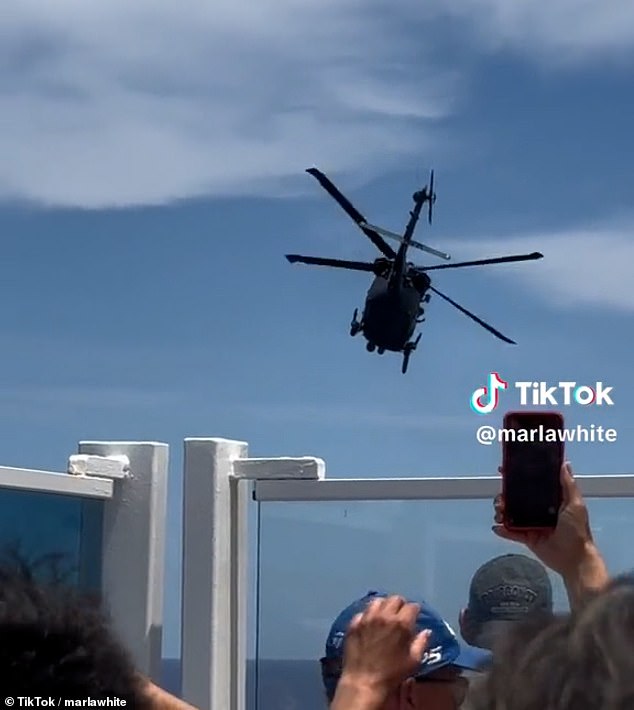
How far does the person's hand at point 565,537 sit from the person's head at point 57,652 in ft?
4.08

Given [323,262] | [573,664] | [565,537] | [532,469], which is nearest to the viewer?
[573,664]

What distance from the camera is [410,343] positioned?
30.8 meters

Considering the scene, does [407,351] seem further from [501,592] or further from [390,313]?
[501,592]

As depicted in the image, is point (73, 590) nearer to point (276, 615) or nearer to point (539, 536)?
point (539, 536)

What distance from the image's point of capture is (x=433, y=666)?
2.95 metres

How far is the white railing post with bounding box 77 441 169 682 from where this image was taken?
439cm

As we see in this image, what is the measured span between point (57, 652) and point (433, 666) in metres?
1.31

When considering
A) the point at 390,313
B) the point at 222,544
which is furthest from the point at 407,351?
the point at 222,544

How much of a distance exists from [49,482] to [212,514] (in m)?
0.55

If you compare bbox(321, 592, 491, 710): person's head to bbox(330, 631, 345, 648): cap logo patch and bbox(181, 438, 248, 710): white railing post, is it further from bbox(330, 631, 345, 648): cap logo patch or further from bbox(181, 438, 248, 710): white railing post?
bbox(181, 438, 248, 710): white railing post

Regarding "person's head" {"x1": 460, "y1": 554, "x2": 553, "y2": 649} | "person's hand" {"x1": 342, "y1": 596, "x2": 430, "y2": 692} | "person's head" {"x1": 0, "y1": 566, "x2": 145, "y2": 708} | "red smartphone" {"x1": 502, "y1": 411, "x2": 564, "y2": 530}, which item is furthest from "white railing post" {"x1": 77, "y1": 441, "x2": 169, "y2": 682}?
"person's head" {"x1": 0, "y1": 566, "x2": 145, "y2": 708}

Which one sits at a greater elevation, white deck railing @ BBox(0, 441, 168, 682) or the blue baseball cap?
white deck railing @ BBox(0, 441, 168, 682)

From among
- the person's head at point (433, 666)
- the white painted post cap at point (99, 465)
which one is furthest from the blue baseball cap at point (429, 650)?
the white painted post cap at point (99, 465)

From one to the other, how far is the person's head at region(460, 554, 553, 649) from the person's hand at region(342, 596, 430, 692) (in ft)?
3.04
